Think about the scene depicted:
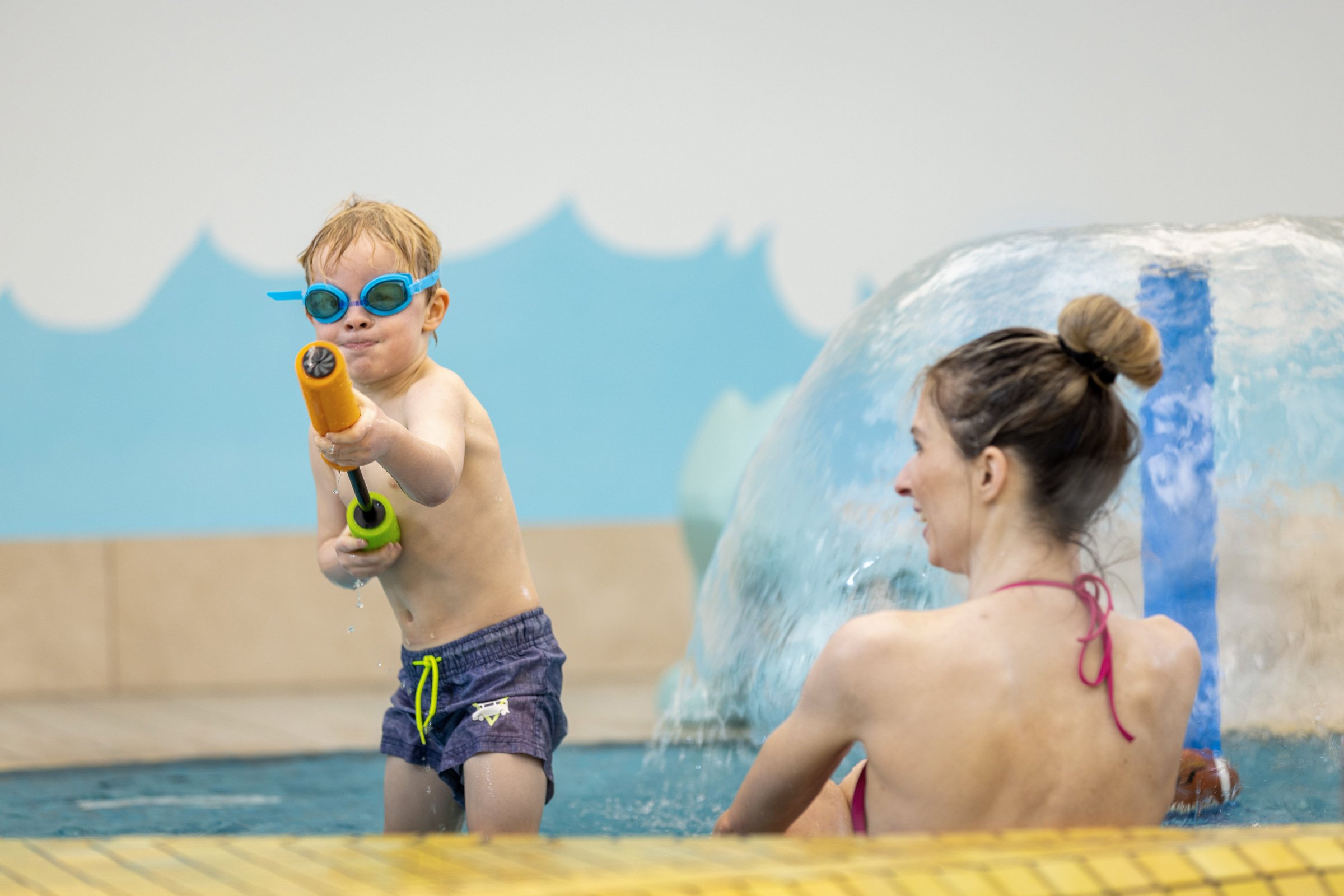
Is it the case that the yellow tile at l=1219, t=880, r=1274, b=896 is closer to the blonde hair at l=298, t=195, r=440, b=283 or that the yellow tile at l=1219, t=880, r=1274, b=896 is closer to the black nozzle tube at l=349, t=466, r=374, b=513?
the black nozzle tube at l=349, t=466, r=374, b=513

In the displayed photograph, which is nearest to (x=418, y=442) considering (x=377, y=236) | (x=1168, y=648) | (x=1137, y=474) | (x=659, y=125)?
(x=377, y=236)

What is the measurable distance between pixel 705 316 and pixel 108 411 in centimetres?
343

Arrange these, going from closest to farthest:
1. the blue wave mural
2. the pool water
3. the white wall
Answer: the pool water → the blue wave mural → the white wall

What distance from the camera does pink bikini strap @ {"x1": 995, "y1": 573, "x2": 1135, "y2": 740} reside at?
156 cm

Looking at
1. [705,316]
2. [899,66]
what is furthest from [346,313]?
[899,66]

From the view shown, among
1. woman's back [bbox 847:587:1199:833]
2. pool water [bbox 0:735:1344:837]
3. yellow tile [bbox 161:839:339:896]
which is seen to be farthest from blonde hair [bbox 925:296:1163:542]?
pool water [bbox 0:735:1344:837]

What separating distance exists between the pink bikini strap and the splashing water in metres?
1.45

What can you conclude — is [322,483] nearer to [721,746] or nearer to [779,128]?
[721,746]

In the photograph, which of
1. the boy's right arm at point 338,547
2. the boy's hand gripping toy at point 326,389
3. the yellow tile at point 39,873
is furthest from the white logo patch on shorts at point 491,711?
the yellow tile at point 39,873

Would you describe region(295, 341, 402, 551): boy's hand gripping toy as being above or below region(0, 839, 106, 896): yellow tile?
above

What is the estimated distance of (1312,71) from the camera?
8.64 meters

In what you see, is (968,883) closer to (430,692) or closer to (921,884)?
(921,884)

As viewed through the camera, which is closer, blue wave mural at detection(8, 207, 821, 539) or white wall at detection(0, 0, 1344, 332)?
blue wave mural at detection(8, 207, 821, 539)

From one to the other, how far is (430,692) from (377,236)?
799 millimetres
